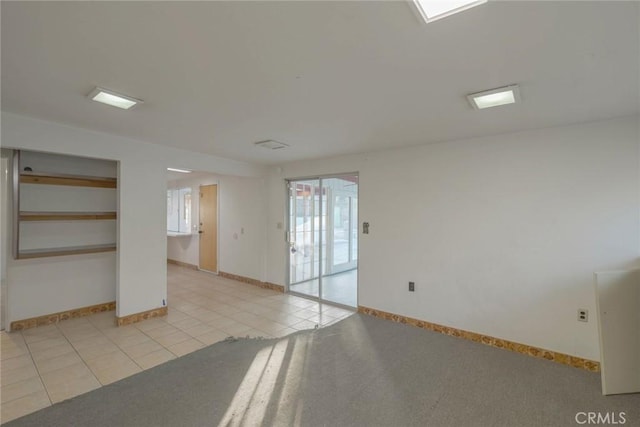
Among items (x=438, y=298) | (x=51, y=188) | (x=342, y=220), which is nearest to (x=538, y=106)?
(x=438, y=298)

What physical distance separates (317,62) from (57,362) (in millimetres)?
3545

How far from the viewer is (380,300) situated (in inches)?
162

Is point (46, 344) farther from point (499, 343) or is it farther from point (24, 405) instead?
point (499, 343)

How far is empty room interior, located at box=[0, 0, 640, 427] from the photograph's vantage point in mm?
1542

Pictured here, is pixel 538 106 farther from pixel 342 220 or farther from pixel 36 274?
pixel 36 274

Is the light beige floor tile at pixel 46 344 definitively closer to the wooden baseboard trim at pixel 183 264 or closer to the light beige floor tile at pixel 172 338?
the light beige floor tile at pixel 172 338

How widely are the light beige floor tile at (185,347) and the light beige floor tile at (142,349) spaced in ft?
0.47

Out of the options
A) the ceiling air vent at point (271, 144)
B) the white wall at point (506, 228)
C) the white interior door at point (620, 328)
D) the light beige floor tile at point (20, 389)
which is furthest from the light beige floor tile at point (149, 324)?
the white interior door at point (620, 328)

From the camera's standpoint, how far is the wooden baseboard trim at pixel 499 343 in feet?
9.19

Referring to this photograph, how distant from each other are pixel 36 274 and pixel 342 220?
179 inches

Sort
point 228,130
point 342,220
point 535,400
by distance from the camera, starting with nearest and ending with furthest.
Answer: point 535,400, point 228,130, point 342,220

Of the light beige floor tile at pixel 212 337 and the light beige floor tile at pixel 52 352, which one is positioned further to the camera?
the light beige floor tile at pixel 212 337

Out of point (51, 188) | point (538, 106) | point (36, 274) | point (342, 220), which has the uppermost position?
point (538, 106)

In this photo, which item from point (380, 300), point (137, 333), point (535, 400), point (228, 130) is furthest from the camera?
point (380, 300)
